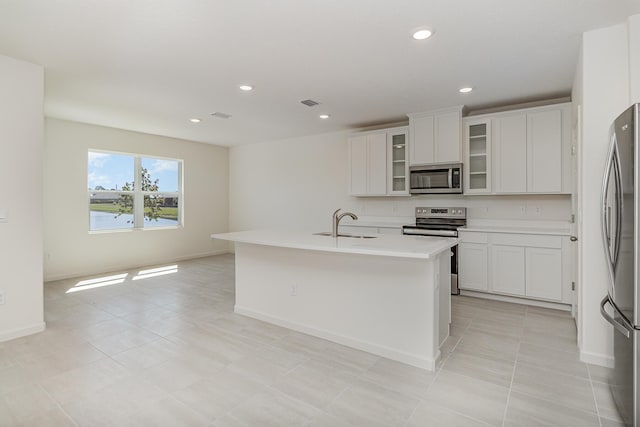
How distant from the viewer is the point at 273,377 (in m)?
2.37

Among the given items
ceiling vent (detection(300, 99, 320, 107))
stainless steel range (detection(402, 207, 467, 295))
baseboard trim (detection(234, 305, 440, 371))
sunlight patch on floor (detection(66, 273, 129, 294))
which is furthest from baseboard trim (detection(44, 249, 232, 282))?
stainless steel range (detection(402, 207, 467, 295))

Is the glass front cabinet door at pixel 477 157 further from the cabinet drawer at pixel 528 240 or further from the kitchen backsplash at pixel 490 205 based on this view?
the cabinet drawer at pixel 528 240

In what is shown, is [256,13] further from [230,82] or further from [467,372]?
[467,372]

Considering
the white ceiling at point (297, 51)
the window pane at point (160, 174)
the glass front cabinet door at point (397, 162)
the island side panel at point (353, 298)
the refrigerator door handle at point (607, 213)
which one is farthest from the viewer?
the window pane at point (160, 174)

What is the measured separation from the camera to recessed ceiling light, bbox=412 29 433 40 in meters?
2.48

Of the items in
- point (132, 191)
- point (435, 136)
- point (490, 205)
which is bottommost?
point (490, 205)

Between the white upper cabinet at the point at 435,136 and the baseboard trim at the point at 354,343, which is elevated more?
the white upper cabinet at the point at 435,136

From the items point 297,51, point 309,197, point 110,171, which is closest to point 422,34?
point 297,51

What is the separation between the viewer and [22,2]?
7.02 ft

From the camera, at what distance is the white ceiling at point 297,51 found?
2223mm

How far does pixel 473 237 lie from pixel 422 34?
272 cm

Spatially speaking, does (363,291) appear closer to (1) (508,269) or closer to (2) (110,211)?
(1) (508,269)

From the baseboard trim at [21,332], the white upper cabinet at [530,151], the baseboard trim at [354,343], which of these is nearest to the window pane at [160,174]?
the baseboard trim at [21,332]

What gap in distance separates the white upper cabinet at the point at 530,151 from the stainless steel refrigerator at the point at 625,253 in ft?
6.57
